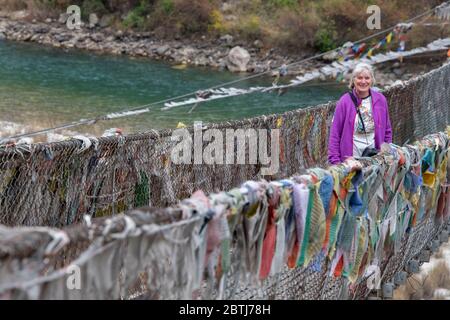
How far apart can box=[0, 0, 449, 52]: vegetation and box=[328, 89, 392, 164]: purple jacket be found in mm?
24768

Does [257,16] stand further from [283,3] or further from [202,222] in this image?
[202,222]

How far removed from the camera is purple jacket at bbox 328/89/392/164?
4754 millimetres

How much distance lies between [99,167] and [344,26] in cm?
2886

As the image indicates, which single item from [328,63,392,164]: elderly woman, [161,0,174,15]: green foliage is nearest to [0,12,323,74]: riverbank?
[161,0,174,15]: green foliage

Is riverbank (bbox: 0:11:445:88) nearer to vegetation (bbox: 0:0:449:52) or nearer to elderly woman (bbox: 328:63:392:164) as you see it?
vegetation (bbox: 0:0:449:52)

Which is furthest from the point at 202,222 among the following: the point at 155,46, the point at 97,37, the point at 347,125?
the point at 97,37

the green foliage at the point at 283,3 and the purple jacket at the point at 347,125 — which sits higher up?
the green foliage at the point at 283,3

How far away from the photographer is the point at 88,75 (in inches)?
981

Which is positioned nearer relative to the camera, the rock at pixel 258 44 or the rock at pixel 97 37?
the rock at pixel 258 44

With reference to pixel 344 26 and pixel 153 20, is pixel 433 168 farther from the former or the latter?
pixel 153 20

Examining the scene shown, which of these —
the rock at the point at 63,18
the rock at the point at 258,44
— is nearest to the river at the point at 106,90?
the rock at the point at 258,44

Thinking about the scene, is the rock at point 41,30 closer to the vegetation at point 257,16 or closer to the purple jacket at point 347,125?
the vegetation at point 257,16

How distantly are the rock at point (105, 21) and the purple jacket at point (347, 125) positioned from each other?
32065 millimetres

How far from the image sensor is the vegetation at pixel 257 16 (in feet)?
104
